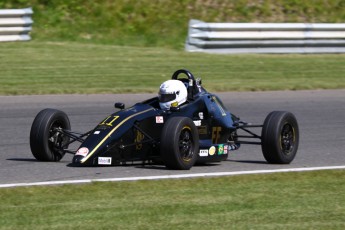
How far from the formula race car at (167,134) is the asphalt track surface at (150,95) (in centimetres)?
14

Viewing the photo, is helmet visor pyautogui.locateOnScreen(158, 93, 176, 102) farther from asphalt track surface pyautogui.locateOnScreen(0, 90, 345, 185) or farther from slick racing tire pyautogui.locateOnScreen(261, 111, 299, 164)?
slick racing tire pyautogui.locateOnScreen(261, 111, 299, 164)

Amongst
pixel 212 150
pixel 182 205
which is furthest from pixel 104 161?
pixel 182 205

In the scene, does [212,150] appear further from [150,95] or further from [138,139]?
[150,95]

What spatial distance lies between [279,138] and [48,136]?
2.59 metres

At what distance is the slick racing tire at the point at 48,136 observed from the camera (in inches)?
401

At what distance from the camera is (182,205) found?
7910 millimetres

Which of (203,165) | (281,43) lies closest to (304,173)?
(203,165)

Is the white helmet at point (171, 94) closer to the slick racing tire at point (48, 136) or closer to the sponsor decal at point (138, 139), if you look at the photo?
the sponsor decal at point (138, 139)

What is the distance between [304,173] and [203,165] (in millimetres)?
1299

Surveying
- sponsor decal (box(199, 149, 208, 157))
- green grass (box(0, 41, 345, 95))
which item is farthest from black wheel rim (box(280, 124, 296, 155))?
green grass (box(0, 41, 345, 95))

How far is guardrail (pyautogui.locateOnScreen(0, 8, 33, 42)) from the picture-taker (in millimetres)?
20250

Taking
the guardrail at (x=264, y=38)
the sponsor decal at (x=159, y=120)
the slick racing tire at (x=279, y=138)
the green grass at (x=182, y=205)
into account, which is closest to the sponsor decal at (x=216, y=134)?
the slick racing tire at (x=279, y=138)

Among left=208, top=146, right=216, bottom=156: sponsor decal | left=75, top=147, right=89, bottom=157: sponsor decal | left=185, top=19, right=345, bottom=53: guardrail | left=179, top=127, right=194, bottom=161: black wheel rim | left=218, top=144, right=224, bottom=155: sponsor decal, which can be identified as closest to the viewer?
left=75, top=147, right=89, bottom=157: sponsor decal

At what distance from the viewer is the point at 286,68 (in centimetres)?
2056
